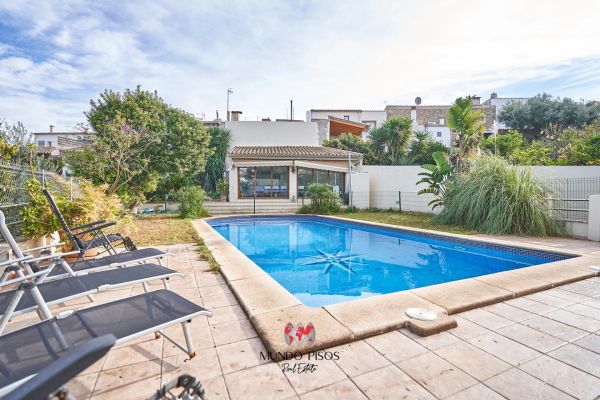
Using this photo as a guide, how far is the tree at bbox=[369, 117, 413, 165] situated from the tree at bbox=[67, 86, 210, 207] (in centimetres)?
1749

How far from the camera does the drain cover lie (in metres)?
3.34

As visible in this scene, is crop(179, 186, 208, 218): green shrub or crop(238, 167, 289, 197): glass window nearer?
crop(179, 186, 208, 218): green shrub

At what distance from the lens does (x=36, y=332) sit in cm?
209

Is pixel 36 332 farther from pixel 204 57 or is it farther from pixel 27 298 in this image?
pixel 204 57

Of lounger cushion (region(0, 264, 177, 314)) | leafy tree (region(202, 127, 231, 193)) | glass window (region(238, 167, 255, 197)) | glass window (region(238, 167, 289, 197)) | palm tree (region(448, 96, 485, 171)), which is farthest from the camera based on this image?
leafy tree (region(202, 127, 231, 193))

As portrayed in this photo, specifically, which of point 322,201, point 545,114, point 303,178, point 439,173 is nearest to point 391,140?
point 303,178

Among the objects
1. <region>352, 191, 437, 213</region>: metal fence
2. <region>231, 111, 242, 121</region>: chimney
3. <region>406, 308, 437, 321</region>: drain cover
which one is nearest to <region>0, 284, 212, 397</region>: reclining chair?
<region>406, 308, 437, 321</region>: drain cover

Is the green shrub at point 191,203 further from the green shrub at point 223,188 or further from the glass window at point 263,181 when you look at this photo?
the glass window at point 263,181

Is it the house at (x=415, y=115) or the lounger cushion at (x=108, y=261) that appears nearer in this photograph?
the lounger cushion at (x=108, y=261)

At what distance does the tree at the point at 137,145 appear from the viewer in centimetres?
1197

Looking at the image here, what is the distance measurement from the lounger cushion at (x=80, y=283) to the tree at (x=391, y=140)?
92.1 ft
